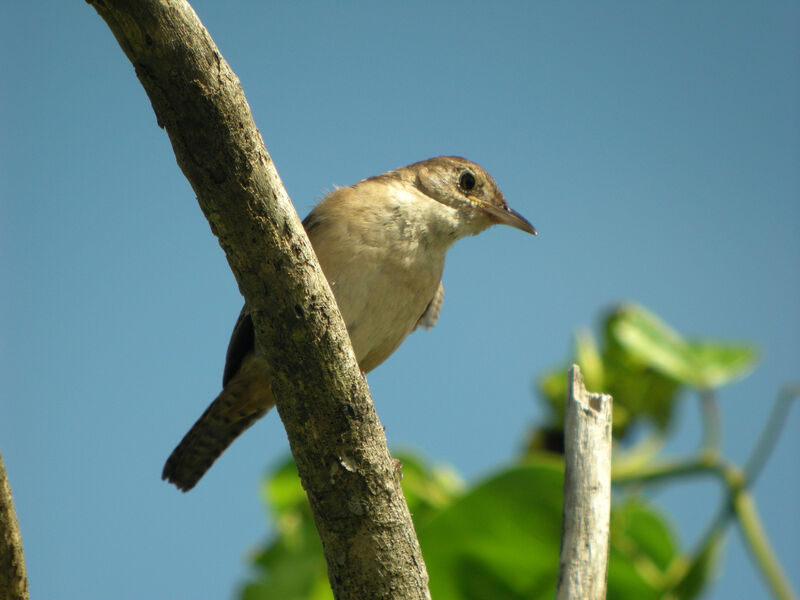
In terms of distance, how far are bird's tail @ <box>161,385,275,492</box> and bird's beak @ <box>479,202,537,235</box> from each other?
1.50 m

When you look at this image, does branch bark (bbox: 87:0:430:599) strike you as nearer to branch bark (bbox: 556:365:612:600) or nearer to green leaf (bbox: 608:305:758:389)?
branch bark (bbox: 556:365:612:600)

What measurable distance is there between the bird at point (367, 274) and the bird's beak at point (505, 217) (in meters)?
0.05

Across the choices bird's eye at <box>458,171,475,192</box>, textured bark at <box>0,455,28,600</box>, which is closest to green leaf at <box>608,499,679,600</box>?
bird's eye at <box>458,171,475,192</box>

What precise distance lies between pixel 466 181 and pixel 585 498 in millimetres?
2372

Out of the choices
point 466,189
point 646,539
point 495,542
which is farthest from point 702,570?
point 466,189

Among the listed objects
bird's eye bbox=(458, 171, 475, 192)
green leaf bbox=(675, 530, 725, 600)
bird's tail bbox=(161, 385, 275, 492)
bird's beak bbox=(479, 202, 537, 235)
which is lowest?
green leaf bbox=(675, 530, 725, 600)

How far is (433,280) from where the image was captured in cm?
397

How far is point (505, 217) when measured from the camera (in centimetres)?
443

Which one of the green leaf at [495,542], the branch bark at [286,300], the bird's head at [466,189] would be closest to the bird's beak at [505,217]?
the bird's head at [466,189]

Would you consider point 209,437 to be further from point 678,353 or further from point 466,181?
point 678,353

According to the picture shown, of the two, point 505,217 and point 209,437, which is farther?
point 505,217

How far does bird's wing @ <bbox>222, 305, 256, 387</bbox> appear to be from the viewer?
3.92 metres

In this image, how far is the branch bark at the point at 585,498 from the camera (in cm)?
244

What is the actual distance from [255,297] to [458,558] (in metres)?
2.06
